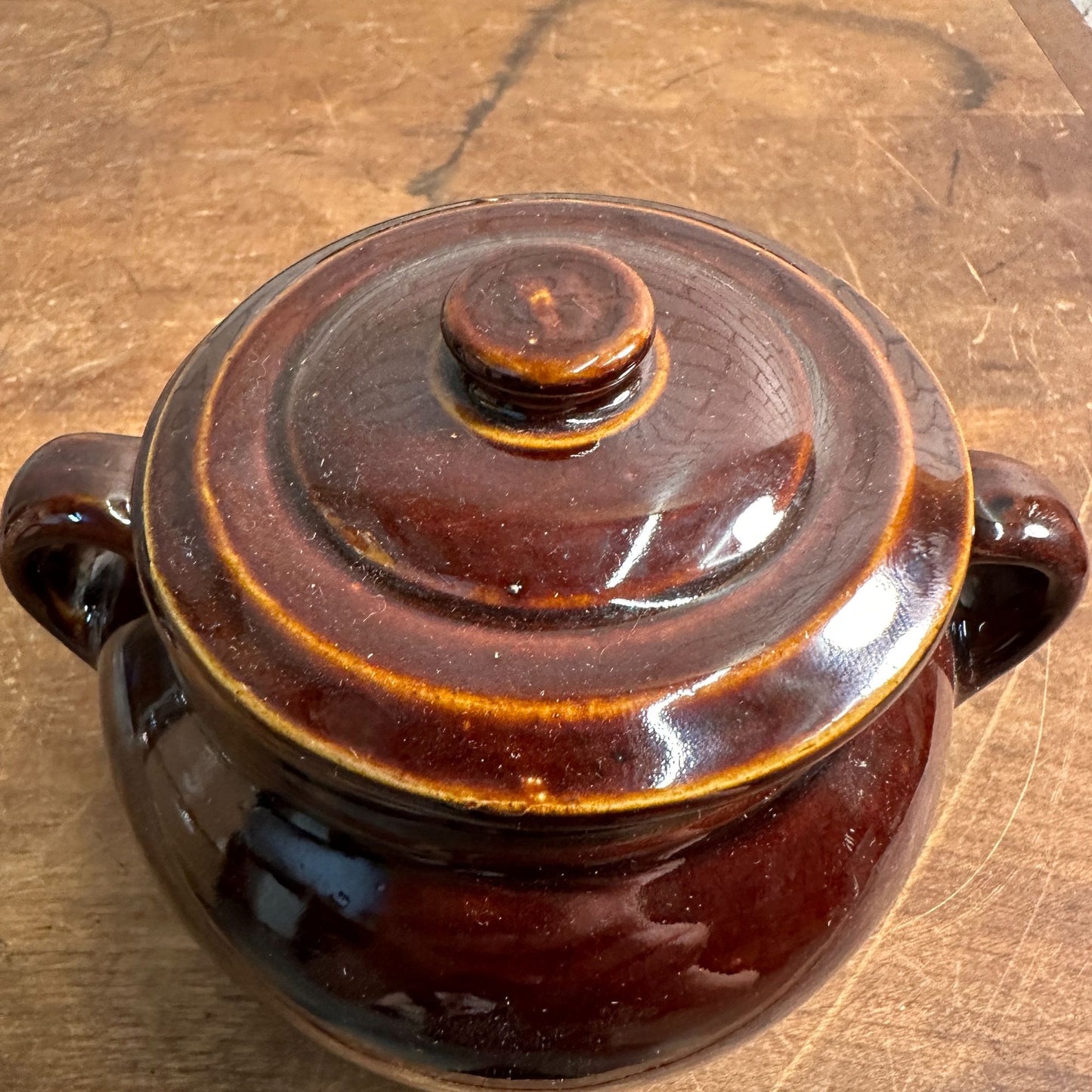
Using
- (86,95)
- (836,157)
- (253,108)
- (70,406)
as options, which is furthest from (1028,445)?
(86,95)

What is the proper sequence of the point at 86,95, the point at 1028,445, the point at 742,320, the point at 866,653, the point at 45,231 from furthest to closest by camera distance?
the point at 86,95
the point at 45,231
the point at 1028,445
the point at 742,320
the point at 866,653

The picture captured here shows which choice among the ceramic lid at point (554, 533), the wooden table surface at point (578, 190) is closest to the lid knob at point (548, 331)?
the ceramic lid at point (554, 533)

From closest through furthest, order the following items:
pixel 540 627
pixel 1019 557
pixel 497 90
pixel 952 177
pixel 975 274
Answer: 1. pixel 540 627
2. pixel 1019 557
3. pixel 975 274
4. pixel 952 177
5. pixel 497 90

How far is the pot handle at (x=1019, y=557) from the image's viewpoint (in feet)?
2.08

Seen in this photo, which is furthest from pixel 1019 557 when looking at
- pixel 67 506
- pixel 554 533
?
pixel 67 506

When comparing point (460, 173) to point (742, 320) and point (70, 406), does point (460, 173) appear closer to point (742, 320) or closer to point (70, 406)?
point (70, 406)

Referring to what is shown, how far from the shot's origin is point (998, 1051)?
2.86 feet

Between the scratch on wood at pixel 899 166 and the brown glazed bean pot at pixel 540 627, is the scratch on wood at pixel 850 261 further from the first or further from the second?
the brown glazed bean pot at pixel 540 627

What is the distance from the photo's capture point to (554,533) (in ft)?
1.78

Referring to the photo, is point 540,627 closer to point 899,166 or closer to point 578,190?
point 578,190

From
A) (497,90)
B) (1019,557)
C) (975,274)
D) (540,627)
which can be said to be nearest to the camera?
(540,627)

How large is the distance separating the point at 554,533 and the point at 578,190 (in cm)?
112

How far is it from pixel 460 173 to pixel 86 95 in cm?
62

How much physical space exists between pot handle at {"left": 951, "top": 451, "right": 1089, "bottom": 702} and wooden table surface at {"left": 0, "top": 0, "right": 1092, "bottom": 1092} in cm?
32
